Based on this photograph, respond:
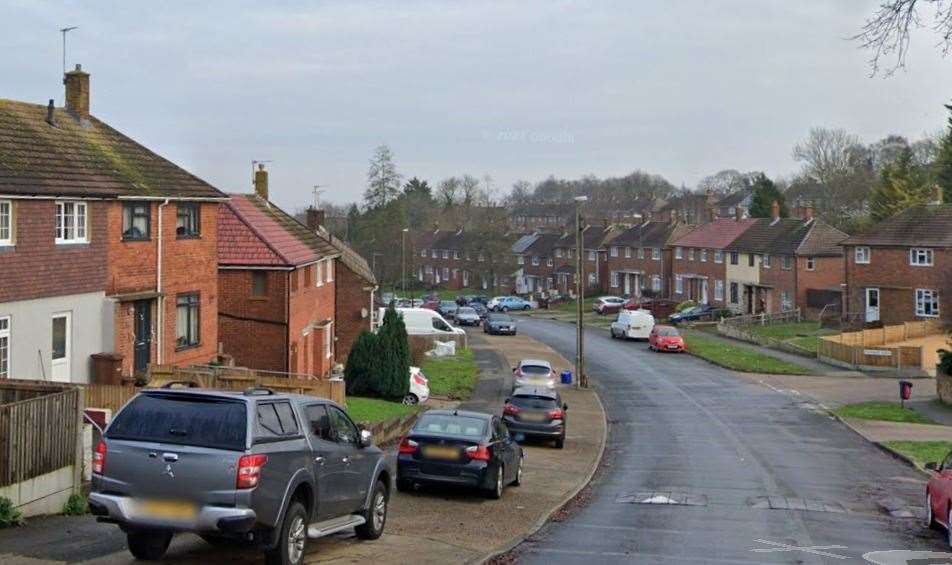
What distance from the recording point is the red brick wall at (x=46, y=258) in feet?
73.3

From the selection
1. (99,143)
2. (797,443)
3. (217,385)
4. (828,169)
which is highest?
(828,169)

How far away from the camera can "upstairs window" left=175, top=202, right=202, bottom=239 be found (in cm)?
2911

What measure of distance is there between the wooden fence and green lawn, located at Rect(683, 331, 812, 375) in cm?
4051

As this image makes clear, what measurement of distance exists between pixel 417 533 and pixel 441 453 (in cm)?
342

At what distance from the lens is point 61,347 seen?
24.1 m

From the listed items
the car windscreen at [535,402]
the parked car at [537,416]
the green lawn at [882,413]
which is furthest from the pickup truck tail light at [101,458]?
the green lawn at [882,413]

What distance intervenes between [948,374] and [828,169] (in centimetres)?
8268

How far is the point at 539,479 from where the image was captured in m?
22.5

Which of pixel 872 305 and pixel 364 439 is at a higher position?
pixel 872 305

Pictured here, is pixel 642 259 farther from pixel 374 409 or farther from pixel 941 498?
pixel 941 498

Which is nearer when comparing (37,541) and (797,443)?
(37,541)

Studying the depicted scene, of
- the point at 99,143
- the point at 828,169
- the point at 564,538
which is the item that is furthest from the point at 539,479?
the point at 828,169

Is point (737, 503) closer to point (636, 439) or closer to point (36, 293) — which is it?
point (636, 439)

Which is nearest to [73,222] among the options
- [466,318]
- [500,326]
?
[500,326]
